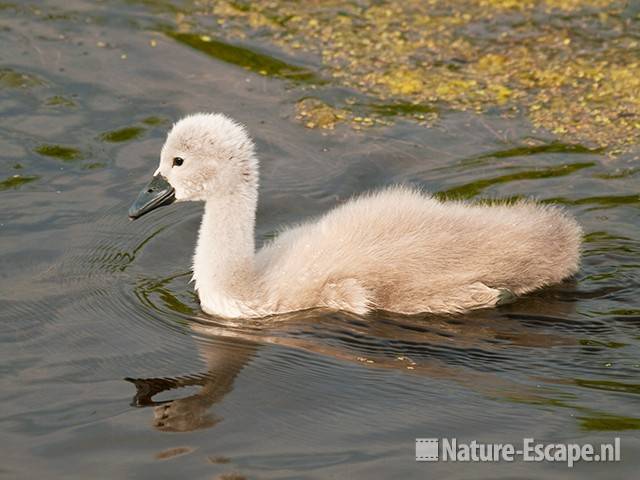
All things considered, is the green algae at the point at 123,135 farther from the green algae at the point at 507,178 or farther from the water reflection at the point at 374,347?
the green algae at the point at 507,178

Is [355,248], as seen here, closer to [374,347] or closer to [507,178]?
[374,347]

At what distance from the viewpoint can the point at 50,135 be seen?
8555mm

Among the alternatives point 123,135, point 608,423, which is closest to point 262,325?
point 608,423

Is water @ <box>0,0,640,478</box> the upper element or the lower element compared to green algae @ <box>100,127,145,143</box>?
lower

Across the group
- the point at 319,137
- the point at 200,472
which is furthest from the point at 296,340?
the point at 319,137

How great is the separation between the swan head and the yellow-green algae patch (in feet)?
8.75

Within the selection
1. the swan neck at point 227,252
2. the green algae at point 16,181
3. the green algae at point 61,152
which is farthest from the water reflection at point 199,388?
the green algae at point 61,152

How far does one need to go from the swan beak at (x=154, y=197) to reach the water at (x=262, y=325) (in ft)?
1.51

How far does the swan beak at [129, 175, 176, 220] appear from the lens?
264 inches

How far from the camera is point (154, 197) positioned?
22.1ft

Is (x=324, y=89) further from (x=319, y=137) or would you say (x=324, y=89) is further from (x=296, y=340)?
(x=296, y=340)

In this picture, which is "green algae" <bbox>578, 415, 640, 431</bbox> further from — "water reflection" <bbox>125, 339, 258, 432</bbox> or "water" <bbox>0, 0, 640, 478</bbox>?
"water reflection" <bbox>125, 339, 258, 432</bbox>

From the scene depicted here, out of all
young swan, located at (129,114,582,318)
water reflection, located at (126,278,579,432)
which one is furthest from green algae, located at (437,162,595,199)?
water reflection, located at (126,278,579,432)

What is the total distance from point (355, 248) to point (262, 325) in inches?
24.7
